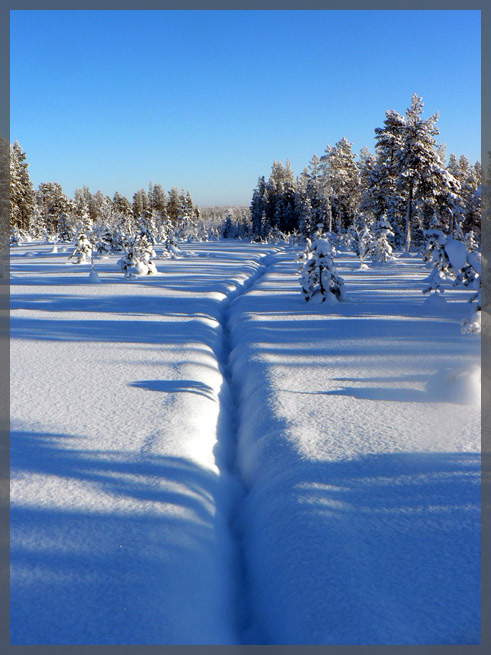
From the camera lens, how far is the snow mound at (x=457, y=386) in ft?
20.7

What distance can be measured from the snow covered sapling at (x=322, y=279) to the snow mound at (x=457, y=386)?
8.57 m

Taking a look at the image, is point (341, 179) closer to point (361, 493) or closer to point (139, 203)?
point (139, 203)

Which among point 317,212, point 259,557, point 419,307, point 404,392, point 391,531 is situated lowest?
point 259,557

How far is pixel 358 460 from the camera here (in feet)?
15.6

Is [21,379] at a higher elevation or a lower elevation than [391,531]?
higher

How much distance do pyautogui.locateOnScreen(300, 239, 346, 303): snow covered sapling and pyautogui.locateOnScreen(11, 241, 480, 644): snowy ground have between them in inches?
214

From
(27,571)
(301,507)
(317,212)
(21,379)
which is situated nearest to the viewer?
(27,571)

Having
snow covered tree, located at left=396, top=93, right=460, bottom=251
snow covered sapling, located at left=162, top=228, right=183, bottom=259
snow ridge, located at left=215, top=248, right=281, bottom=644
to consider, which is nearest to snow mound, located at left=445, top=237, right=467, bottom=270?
snow ridge, located at left=215, top=248, right=281, bottom=644

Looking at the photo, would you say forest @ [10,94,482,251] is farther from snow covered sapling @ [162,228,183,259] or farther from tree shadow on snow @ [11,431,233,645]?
tree shadow on snow @ [11,431,233,645]

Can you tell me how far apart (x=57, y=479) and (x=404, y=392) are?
180 inches

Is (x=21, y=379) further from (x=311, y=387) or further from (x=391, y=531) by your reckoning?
(x=391, y=531)

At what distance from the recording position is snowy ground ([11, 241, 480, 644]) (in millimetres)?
3021

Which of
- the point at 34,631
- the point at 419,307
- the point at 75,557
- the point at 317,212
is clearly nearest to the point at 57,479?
the point at 75,557

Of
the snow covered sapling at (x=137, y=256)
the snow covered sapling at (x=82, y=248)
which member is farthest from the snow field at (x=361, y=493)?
the snow covered sapling at (x=82, y=248)
